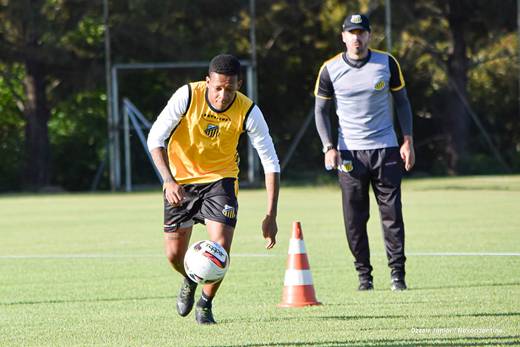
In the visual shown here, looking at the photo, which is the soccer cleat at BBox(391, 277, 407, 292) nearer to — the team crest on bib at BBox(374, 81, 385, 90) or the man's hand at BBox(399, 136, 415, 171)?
the man's hand at BBox(399, 136, 415, 171)

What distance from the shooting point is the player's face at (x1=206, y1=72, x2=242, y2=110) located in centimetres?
782

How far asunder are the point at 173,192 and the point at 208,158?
21.7 inches

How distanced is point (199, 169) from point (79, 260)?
5345 millimetres

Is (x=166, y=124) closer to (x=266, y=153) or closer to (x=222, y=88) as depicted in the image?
(x=222, y=88)

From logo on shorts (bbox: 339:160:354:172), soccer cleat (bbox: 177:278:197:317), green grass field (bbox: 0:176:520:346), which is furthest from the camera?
logo on shorts (bbox: 339:160:354:172)

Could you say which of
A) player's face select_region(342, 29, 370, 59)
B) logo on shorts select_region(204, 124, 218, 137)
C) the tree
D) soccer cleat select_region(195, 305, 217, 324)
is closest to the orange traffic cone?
soccer cleat select_region(195, 305, 217, 324)

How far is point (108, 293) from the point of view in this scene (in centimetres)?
Answer: 1003

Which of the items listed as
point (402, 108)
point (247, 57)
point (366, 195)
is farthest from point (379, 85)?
point (247, 57)

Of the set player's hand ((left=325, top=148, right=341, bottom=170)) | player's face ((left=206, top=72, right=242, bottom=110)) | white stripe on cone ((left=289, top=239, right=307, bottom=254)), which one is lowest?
white stripe on cone ((left=289, top=239, right=307, bottom=254))

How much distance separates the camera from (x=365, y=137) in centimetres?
1037

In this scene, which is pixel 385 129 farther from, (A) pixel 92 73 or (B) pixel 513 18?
(B) pixel 513 18

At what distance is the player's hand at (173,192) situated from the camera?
7.83m

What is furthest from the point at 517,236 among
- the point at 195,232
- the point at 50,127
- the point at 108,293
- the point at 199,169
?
the point at 50,127

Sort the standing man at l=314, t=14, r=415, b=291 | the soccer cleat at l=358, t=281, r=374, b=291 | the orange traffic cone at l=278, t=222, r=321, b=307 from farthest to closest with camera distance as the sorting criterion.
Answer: the standing man at l=314, t=14, r=415, b=291, the soccer cleat at l=358, t=281, r=374, b=291, the orange traffic cone at l=278, t=222, r=321, b=307
